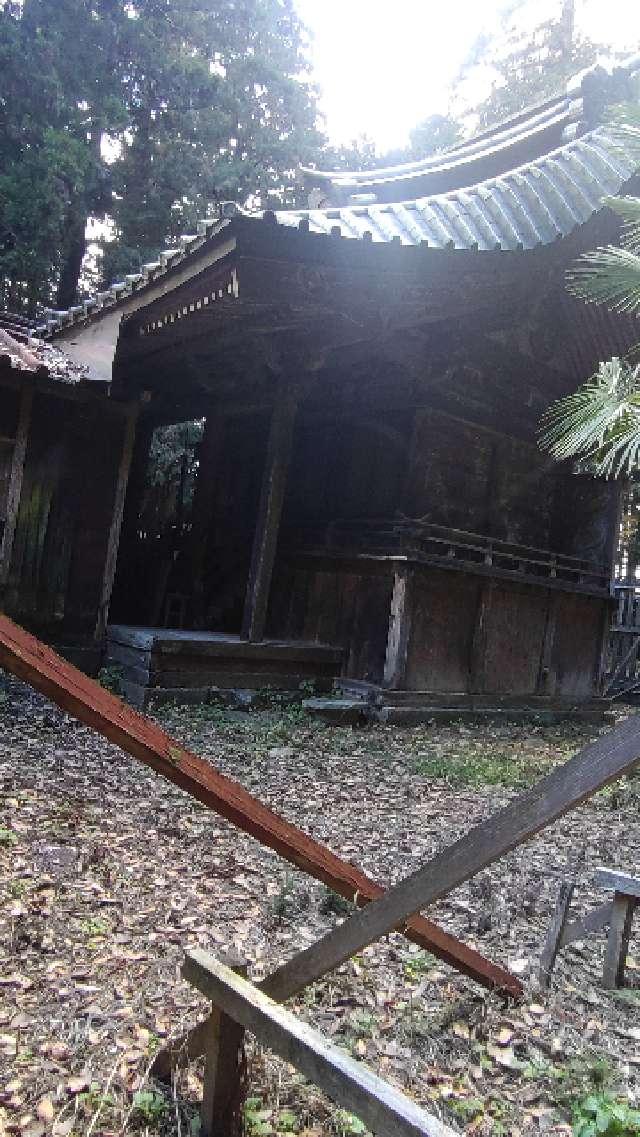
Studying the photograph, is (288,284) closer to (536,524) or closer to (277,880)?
(277,880)

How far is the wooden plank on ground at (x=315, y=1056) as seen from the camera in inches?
60.7

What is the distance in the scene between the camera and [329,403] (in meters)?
9.61

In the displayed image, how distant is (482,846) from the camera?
72.8 inches

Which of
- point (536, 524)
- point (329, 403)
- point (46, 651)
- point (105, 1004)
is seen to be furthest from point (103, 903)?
point (536, 524)

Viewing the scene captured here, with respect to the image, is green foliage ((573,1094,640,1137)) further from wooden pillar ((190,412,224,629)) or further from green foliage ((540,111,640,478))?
wooden pillar ((190,412,224,629))

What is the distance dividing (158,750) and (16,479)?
6.58 m

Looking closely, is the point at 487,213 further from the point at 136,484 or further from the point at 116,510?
the point at 136,484

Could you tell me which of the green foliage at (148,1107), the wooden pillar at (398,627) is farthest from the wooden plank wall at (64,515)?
the green foliage at (148,1107)

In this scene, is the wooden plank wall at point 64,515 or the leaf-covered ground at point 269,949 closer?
the leaf-covered ground at point 269,949

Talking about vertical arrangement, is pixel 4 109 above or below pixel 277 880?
above

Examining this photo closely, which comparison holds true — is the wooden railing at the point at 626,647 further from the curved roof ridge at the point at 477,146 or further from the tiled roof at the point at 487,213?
the tiled roof at the point at 487,213

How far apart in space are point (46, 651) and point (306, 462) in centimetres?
862

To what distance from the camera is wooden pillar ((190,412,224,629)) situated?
10562mm

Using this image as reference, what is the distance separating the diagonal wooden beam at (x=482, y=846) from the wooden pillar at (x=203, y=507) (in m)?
8.49
